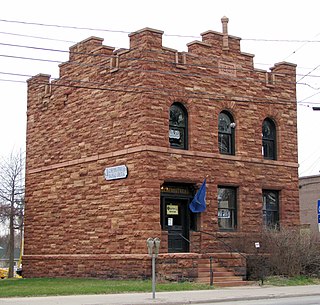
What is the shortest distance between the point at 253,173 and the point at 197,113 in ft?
12.3

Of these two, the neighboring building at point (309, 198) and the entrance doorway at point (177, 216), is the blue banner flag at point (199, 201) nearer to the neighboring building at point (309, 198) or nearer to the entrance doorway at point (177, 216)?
the entrance doorway at point (177, 216)

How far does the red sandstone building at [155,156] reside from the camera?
25469 millimetres

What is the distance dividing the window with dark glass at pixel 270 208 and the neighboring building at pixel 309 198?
18.6m

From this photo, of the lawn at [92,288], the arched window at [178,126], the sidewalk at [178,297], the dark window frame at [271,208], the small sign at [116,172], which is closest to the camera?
the sidewalk at [178,297]

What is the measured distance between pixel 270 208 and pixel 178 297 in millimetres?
10903

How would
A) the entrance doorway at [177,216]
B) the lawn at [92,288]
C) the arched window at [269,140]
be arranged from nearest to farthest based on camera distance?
A: the lawn at [92,288], the entrance doorway at [177,216], the arched window at [269,140]

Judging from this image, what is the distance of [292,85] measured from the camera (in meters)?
30.7

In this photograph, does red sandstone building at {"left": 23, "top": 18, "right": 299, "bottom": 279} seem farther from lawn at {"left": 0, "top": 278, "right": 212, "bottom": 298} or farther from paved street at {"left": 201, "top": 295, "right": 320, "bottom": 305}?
paved street at {"left": 201, "top": 295, "right": 320, "bottom": 305}

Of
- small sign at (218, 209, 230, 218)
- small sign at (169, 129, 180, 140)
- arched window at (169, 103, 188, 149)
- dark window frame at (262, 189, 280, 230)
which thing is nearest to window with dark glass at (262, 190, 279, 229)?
dark window frame at (262, 189, 280, 230)

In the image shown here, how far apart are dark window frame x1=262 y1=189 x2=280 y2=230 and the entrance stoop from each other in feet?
11.6

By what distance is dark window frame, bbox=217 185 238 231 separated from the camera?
27.5m

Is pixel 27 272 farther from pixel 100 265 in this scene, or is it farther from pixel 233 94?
pixel 233 94

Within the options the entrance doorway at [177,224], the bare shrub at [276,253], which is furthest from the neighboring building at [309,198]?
the entrance doorway at [177,224]

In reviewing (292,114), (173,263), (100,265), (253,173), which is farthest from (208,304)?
(292,114)
